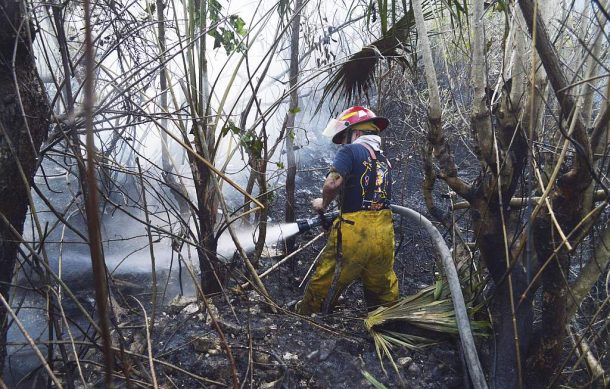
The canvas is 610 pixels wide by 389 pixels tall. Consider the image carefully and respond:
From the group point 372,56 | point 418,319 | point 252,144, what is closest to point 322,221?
point 252,144

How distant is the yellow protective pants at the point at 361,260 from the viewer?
3.82 m

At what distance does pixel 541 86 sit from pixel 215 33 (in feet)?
8.32

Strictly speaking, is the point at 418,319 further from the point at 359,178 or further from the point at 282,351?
the point at 359,178

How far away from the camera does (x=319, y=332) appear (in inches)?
132

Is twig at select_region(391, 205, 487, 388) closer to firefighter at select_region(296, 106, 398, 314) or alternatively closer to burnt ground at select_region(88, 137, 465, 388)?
burnt ground at select_region(88, 137, 465, 388)

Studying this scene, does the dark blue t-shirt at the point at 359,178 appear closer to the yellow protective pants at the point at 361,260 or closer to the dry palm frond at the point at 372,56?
the yellow protective pants at the point at 361,260

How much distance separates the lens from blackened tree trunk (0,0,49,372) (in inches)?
69.2

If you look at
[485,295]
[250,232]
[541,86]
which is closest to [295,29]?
[250,232]

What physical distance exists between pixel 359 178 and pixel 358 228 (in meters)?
0.41

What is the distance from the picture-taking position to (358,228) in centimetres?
383

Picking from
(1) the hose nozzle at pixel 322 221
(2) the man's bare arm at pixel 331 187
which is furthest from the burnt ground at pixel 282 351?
(2) the man's bare arm at pixel 331 187

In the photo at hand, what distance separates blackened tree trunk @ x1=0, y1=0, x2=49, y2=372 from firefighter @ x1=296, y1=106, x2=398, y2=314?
2.29 m

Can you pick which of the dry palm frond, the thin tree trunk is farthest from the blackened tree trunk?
the thin tree trunk

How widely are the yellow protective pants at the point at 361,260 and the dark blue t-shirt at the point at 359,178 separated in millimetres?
83
